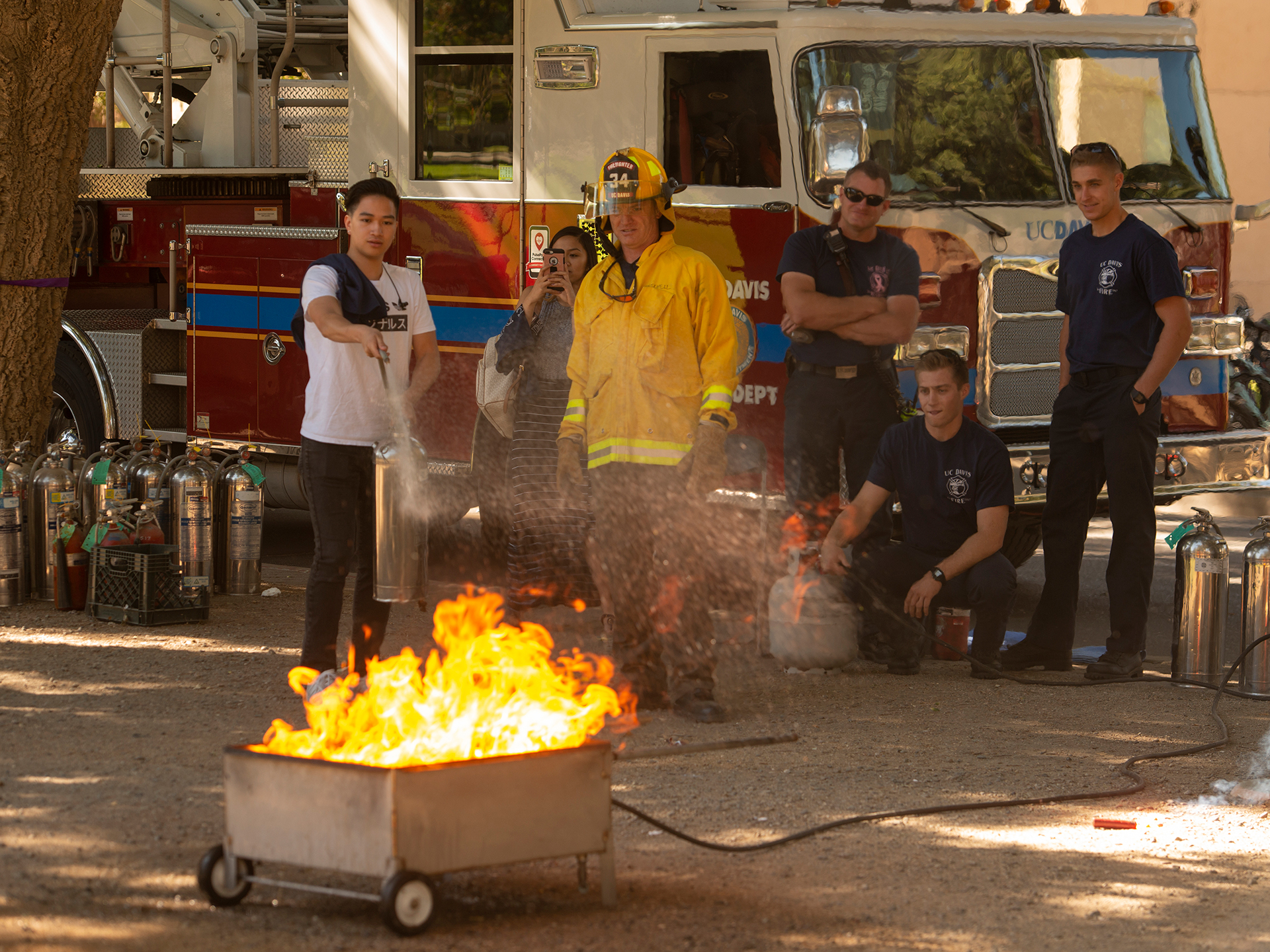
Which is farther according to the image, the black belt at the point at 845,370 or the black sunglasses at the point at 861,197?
the black belt at the point at 845,370

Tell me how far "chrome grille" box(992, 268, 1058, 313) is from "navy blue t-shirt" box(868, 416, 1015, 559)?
3.21 feet

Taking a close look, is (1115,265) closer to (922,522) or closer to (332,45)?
(922,522)

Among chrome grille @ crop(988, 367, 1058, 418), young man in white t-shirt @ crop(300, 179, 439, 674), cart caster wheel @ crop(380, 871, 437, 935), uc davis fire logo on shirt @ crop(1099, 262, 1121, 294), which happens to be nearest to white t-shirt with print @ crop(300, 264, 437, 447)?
young man in white t-shirt @ crop(300, 179, 439, 674)

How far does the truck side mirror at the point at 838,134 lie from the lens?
6.56 m

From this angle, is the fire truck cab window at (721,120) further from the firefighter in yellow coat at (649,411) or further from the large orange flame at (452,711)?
the large orange flame at (452,711)

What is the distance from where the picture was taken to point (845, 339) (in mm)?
6754

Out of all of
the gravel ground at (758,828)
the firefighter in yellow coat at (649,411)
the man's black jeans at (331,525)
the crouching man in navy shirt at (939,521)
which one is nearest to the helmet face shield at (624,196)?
the firefighter in yellow coat at (649,411)

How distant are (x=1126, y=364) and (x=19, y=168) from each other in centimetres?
604

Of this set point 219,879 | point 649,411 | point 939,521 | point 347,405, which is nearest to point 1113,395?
point 939,521

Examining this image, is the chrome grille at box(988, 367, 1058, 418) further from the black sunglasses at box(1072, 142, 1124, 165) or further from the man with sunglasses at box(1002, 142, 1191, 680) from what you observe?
the black sunglasses at box(1072, 142, 1124, 165)

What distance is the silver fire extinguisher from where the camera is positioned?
6.51m

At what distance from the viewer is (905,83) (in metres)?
7.32

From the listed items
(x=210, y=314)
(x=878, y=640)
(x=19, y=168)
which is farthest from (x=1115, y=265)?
(x=19, y=168)

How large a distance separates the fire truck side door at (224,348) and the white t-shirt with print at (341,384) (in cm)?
325
